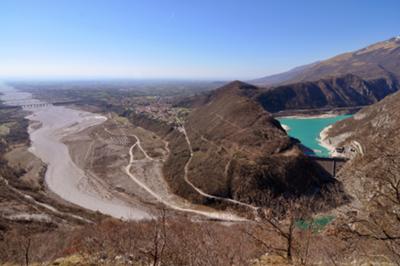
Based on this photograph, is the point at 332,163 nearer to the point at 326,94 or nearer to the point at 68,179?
the point at 68,179

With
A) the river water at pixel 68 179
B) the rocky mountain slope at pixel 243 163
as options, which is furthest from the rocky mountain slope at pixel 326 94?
the river water at pixel 68 179

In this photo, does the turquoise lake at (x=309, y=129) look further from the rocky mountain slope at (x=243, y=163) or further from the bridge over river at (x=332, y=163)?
the rocky mountain slope at (x=243, y=163)

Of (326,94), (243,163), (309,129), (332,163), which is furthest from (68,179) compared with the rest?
(326,94)

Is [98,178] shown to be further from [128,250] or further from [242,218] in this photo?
[128,250]

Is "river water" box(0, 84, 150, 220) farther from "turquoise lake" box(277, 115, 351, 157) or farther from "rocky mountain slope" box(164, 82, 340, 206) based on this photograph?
"turquoise lake" box(277, 115, 351, 157)

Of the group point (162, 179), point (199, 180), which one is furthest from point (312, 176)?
point (162, 179)

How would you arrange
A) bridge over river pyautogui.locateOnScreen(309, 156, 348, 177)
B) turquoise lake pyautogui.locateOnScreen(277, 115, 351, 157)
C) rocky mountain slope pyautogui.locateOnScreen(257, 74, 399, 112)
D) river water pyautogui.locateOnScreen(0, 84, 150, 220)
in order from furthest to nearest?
1. rocky mountain slope pyautogui.locateOnScreen(257, 74, 399, 112)
2. turquoise lake pyautogui.locateOnScreen(277, 115, 351, 157)
3. bridge over river pyautogui.locateOnScreen(309, 156, 348, 177)
4. river water pyautogui.locateOnScreen(0, 84, 150, 220)

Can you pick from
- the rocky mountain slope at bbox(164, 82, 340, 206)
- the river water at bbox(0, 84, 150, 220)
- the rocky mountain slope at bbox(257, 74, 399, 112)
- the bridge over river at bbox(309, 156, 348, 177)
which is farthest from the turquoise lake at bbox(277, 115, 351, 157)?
the river water at bbox(0, 84, 150, 220)
